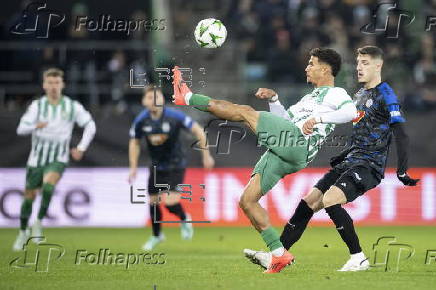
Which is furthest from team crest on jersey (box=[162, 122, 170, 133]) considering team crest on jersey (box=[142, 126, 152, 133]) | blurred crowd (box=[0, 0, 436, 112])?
blurred crowd (box=[0, 0, 436, 112])

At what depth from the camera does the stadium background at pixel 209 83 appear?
16797 mm

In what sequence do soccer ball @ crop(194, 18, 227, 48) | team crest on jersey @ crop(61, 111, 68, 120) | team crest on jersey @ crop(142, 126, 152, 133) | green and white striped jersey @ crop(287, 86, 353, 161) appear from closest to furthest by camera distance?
green and white striped jersey @ crop(287, 86, 353, 161) < soccer ball @ crop(194, 18, 227, 48) < team crest on jersey @ crop(61, 111, 68, 120) < team crest on jersey @ crop(142, 126, 152, 133)

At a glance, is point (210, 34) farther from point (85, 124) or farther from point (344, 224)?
point (85, 124)

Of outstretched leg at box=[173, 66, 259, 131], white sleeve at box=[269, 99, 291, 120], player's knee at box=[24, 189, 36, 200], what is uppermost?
white sleeve at box=[269, 99, 291, 120]

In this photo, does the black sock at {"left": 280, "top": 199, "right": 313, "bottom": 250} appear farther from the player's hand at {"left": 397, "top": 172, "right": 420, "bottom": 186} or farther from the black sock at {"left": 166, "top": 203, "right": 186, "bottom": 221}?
the black sock at {"left": 166, "top": 203, "right": 186, "bottom": 221}

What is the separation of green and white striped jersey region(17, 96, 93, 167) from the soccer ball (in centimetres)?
353

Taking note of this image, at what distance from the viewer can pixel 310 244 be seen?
13.7m

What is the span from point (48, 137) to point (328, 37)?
7.30 metres

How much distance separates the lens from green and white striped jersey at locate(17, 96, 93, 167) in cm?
1352

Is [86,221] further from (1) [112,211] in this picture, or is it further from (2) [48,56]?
(2) [48,56]

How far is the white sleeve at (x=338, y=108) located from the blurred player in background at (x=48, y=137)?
15.9 feet

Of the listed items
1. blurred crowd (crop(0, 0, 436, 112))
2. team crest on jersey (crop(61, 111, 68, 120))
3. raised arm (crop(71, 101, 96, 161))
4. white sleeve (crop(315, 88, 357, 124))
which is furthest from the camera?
A: blurred crowd (crop(0, 0, 436, 112))

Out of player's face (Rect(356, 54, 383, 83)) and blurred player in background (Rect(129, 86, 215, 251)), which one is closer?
player's face (Rect(356, 54, 383, 83))

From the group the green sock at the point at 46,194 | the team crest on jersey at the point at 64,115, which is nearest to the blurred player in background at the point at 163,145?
the team crest on jersey at the point at 64,115
